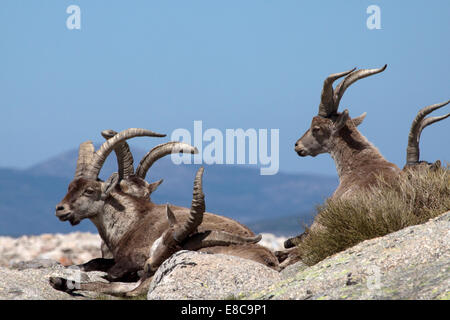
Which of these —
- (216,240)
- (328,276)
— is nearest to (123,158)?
(216,240)

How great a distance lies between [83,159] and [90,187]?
0.69m

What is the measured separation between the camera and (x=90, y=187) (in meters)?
13.5

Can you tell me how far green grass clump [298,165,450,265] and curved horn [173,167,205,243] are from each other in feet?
5.21

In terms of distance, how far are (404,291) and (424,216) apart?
14.3 feet

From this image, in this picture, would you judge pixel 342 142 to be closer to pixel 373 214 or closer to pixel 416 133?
pixel 416 133

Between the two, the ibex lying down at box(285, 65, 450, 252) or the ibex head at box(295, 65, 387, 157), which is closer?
the ibex lying down at box(285, 65, 450, 252)

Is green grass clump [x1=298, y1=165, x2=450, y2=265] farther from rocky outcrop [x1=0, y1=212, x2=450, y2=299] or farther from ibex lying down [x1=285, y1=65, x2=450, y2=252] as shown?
ibex lying down [x1=285, y1=65, x2=450, y2=252]

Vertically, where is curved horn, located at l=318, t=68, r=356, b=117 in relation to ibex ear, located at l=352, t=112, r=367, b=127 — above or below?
above

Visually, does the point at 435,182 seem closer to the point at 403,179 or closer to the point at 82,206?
the point at 403,179

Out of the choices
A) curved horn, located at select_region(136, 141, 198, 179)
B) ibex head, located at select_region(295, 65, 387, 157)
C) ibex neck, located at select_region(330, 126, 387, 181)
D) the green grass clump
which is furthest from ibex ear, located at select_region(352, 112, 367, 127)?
curved horn, located at select_region(136, 141, 198, 179)

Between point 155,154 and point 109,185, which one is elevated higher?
point 155,154

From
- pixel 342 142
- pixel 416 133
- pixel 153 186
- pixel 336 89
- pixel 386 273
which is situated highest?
pixel 336 89

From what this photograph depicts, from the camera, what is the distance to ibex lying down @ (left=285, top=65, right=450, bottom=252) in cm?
1384
